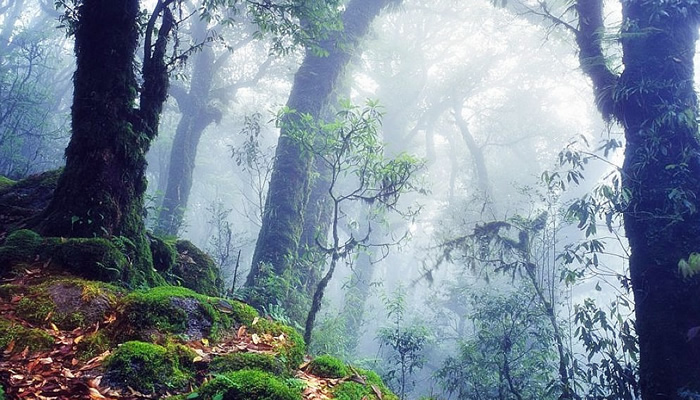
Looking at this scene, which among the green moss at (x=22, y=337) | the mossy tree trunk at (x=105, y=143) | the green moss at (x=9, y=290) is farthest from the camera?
the mossy tree trunk at (x=105, y=143)

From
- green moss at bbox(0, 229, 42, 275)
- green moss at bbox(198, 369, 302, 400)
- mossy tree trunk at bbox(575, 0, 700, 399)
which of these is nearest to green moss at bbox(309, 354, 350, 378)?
green moss at bbox(198, 369, 302, 400)

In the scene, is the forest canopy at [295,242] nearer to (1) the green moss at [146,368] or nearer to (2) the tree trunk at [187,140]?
(1) the green moss at [146,368]

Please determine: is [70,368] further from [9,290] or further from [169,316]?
[9,290]

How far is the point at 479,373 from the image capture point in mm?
9922

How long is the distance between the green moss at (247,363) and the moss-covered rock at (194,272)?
3250mm

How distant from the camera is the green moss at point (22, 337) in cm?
276

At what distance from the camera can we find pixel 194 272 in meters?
6.34

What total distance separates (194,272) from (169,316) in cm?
313

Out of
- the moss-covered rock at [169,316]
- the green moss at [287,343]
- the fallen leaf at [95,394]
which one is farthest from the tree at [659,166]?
the fallen leaf at [95,394]

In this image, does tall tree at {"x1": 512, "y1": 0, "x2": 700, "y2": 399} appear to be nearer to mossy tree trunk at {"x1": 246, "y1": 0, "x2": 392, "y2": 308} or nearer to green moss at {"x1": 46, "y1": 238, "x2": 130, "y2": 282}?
mossy tree trunk at {"x1": 246, "y1": 0, "x2": 392, "y2": 308}

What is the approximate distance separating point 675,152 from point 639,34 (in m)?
1.93

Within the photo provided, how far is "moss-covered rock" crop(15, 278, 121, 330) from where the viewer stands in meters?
3.18

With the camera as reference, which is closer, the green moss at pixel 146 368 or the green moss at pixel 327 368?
the green moss at pixel 146 368

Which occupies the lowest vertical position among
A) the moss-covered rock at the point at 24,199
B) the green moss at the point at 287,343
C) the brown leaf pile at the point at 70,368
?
the brown leaf pile at the point at 70,368
